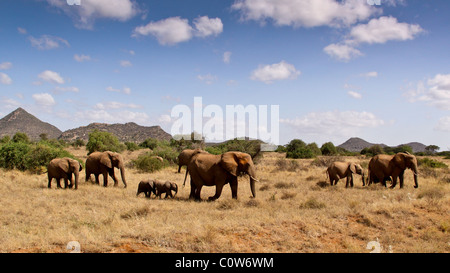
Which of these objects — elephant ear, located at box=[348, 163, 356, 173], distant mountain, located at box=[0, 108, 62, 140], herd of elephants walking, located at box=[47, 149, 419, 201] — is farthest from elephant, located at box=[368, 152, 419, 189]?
distant mountain, located at box=[0, 108, 62, 140]

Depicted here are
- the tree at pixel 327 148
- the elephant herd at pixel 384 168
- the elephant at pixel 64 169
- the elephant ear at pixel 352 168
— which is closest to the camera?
the elephant at pixel 64 169

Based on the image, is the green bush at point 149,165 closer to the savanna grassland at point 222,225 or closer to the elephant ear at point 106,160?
the elephant ear at point 106,160

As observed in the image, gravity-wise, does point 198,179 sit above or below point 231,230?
above

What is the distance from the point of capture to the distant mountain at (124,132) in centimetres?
10094

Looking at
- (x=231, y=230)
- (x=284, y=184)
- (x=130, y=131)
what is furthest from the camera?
(x=130, y=131)

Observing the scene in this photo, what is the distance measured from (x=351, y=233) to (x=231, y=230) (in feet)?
10.9

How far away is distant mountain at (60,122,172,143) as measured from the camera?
331 ft

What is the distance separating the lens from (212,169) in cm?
1275

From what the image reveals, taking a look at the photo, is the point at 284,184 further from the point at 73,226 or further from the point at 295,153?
the point at 295,153

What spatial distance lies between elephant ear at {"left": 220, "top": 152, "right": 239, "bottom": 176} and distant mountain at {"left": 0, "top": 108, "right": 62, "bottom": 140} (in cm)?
10004

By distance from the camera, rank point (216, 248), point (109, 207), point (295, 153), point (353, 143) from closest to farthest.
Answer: point (216, 248)
point (109, 207)
point (295, 153)
point (353, 143)

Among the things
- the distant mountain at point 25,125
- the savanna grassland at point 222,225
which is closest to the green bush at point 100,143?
the savanna grassland at point 222,225
